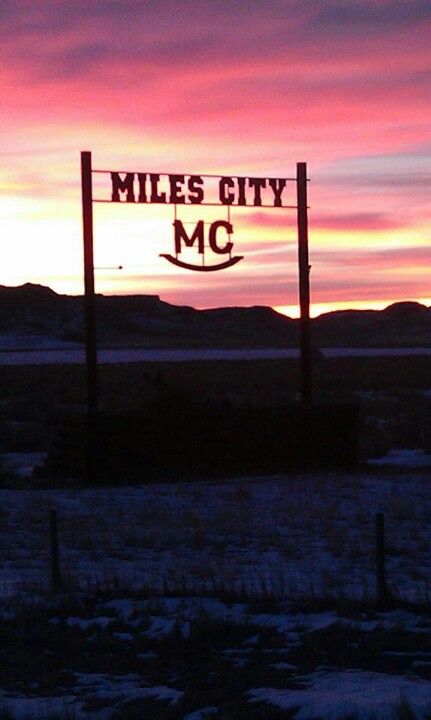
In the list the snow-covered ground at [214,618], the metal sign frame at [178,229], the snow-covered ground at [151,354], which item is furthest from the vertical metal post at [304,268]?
the snow-covered ground at [151,354]

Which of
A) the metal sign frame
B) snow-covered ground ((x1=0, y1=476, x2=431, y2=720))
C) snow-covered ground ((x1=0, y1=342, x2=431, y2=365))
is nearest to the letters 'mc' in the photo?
the metal sign frame

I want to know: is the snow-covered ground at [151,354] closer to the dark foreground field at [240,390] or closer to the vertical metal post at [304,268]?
the dark foreground field at [240,390]

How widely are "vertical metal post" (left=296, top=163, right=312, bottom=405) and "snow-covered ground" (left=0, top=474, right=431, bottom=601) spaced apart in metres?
1.88

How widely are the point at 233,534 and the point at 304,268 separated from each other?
8156 mm

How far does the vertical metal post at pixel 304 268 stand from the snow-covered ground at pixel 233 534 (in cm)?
188

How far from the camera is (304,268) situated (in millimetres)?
24359

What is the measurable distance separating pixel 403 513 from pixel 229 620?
324 inches

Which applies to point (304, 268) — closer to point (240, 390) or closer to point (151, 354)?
point (240, 390)

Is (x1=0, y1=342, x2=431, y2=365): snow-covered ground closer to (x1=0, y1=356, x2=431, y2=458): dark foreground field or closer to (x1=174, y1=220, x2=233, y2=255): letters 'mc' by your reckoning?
(x1=0, y1=356, x2=431, y2=458): dark foreground field

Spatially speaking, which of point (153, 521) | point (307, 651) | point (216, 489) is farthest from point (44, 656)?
point (216, 489)

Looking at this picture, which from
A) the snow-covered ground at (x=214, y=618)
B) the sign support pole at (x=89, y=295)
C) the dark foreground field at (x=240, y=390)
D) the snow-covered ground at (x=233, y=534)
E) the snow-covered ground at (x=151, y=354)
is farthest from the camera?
the snow-covered ground at (x=151, y=354)

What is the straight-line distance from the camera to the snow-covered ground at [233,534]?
532 inches

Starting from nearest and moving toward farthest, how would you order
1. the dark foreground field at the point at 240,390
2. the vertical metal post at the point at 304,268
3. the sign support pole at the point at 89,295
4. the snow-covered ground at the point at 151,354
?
the sign support pole at the point at 89,295 → the vertical metal post at the point at 304,268 → the dark foreground field at the point at 240,390 → the snow-covered ground at the point at 151,354

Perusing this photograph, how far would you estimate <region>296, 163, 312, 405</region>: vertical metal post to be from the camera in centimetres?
2427
